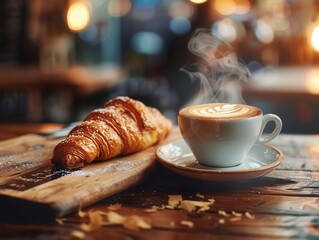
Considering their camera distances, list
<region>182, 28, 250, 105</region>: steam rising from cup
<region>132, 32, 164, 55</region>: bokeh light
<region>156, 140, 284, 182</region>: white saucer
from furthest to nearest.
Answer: <region>132, 32, 164, 55</region>: bokeh light, <region>182, 28, 250, 105</region>: steam rising from cup, <region>156, 140, 284, 182</region>: white saucer

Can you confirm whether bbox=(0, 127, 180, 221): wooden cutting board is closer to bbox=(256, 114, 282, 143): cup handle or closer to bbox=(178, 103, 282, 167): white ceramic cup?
bbox=(178, 103, 282, 167): white ceramic cup

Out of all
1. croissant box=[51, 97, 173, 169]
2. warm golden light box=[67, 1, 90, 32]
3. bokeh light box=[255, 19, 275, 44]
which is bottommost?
croissant box=[51, 97, 173, 169]

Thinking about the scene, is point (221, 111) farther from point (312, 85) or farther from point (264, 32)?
point (264, 32)

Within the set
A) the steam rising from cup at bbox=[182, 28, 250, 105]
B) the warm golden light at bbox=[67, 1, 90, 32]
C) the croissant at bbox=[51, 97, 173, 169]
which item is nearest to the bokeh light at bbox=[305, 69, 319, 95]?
the steam rising from cup at bbox=[182, 28, 250, 105]

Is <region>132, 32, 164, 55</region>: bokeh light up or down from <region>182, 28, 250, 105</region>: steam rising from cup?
down

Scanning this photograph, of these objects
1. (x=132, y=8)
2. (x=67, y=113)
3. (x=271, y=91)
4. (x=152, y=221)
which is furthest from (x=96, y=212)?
(x=132, y=8)

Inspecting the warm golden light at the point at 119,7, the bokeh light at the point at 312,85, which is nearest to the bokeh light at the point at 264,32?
the bokeh light at the point at 312,85
